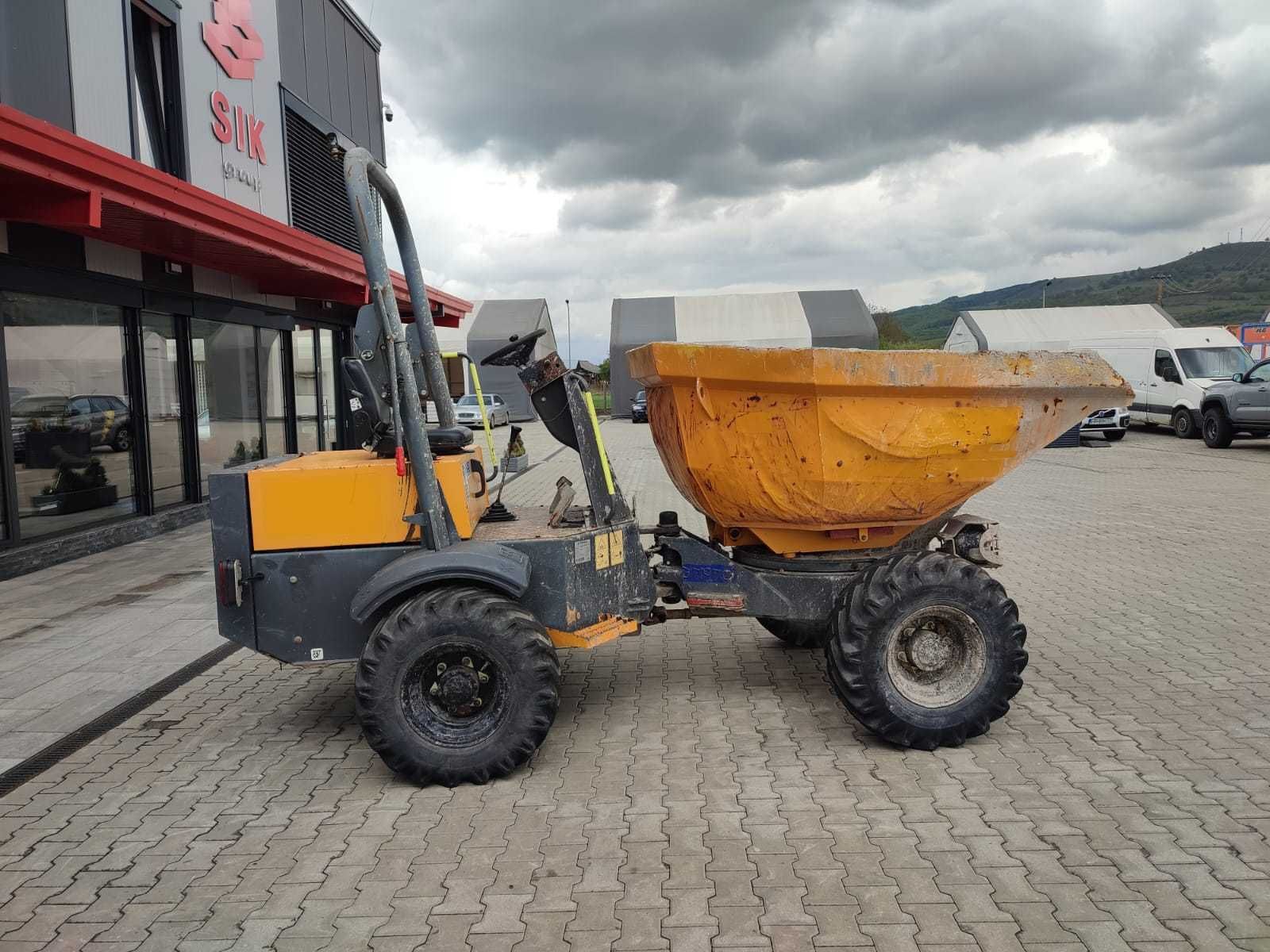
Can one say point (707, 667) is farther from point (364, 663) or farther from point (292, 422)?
point (292, 422)

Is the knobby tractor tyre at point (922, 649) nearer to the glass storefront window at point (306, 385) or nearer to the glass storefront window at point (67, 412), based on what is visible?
the glass storefront window at point (67, 412)

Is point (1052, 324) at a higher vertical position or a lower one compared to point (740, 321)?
lower

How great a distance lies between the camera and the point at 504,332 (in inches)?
1492

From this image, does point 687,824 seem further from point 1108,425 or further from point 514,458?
point 1108,425

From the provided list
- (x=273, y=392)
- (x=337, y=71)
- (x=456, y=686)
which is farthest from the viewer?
(x=337, y=71)

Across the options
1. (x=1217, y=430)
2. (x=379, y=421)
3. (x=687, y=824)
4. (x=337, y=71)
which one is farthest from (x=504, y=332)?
(x=687, y=824)

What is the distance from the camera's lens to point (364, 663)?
368cm

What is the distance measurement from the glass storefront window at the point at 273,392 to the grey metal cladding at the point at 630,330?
22.4m

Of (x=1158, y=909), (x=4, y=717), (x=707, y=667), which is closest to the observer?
(x=1158, y=909)

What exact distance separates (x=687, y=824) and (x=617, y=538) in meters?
1.36

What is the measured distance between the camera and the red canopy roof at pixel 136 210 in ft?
20.7

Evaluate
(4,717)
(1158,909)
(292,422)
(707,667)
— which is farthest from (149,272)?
(1158,909)

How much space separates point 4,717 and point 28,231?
5.42 metres

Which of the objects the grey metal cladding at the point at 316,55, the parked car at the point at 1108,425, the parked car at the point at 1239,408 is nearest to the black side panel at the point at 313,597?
the grey metal cladding at the point at 316,55
